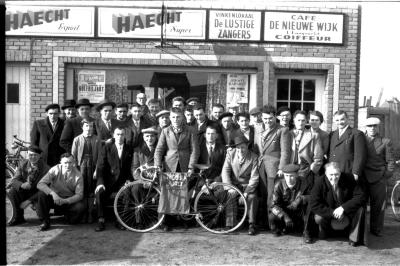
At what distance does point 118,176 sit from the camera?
23.6 ft

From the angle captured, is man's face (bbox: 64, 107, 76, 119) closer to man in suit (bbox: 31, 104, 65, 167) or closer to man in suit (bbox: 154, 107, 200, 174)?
man in suit (bbox: 31, 104, 65, 167)

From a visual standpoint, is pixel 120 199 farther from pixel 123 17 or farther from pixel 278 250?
pixel 123 17

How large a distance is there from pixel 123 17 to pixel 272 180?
16.3 ft

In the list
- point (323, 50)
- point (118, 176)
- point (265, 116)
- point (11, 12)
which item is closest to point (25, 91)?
point (11, 12)

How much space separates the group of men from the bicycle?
168 mm

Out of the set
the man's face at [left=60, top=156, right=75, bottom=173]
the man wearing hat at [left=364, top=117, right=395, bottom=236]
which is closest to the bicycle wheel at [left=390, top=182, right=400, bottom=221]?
the man wearing hat at [left=364, top=117, right=395, bottom=236]

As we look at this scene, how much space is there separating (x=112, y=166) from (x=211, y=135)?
5.03ft

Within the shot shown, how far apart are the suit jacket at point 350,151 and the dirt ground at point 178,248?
39.6 inches

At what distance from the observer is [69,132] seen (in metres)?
7.50

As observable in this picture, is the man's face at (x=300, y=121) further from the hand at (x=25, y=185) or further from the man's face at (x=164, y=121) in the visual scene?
the hand at (x=25, y=185)

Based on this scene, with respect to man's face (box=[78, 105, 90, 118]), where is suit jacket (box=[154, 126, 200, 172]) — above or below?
below

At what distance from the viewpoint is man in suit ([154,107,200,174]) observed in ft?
23.1

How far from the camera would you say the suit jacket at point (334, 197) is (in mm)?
6469

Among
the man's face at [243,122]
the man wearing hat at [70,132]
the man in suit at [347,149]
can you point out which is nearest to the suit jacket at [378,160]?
the man in suit at [347,149]
